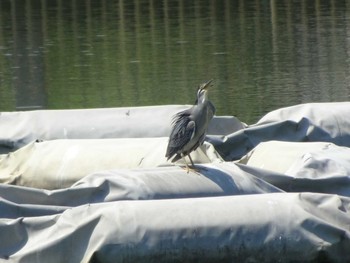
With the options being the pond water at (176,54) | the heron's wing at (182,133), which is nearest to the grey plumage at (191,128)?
the heron's wing at (182,133)

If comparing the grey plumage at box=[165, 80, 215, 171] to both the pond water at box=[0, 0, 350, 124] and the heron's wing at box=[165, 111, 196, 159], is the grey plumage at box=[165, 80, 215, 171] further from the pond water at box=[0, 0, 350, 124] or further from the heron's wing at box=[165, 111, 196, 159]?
the pond water at box=[0, 0, 350, 124]

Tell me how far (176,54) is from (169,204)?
60.0 ft

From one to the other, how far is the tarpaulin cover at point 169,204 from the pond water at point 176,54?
19.4ft

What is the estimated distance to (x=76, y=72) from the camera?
2461 centimetres

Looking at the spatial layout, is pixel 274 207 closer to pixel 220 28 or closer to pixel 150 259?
pixel 150 259

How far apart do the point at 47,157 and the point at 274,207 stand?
304 centimetres

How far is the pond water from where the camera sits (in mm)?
20328

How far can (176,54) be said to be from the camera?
27234 mm

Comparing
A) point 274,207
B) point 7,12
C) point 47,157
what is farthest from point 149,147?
point 7,12

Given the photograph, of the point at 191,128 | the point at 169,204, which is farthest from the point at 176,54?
the point at 169,204

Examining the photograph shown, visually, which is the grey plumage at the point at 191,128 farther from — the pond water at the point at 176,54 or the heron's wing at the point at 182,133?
the pond water at the point at 176,54

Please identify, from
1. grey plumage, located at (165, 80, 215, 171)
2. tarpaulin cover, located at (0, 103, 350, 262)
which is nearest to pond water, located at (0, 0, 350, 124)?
tarpaulin cover, located at (0, 103, 350, 262)

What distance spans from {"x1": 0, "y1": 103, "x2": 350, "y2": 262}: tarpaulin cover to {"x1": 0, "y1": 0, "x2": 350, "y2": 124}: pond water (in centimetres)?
590

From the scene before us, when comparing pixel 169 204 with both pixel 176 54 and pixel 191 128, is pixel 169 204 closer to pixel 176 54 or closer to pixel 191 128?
pixel 191 128
